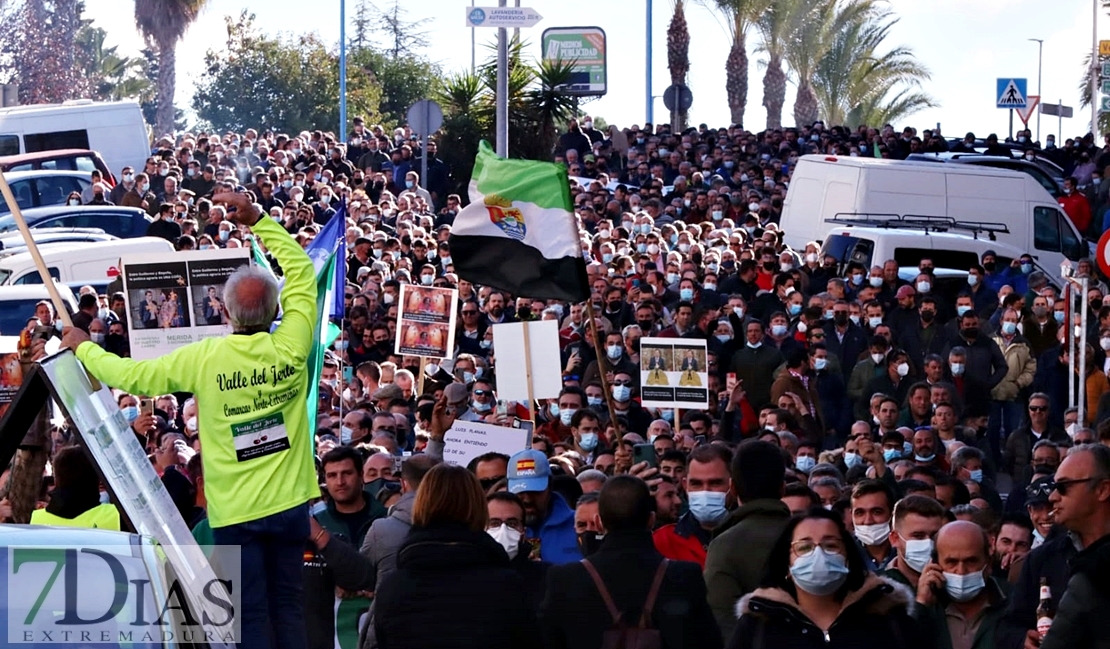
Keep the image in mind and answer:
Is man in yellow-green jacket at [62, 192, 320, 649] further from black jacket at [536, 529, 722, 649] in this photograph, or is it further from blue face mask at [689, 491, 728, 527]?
blue face mask at [689, 491, 728, 527]

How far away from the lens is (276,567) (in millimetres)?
6562

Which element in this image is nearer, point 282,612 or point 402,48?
point 282,612

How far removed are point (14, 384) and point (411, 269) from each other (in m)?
10.1

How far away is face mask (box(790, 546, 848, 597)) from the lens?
17.5 feet

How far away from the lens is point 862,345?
56.0 feet

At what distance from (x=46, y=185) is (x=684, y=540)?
2118 cm

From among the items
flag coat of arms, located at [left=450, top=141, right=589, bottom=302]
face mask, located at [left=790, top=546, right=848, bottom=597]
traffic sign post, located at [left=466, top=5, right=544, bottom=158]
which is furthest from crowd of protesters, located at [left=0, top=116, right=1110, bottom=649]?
traffic sign post, located at [left=466, top=5, right=544, bottom=158]

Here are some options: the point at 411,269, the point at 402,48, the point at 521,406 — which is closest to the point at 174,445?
the point at 521,406

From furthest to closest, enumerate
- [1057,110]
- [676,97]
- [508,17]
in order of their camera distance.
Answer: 1. [1057,110]
2. [676,97]
3. [508,17]

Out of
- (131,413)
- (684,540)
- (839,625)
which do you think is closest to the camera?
(839,625)

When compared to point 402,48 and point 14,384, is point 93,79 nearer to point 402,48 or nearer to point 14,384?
point 402,48

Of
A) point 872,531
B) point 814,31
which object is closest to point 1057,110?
point 814,31

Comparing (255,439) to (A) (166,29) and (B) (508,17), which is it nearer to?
(B) (508,17)

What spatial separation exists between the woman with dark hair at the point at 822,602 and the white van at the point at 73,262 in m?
16.0
